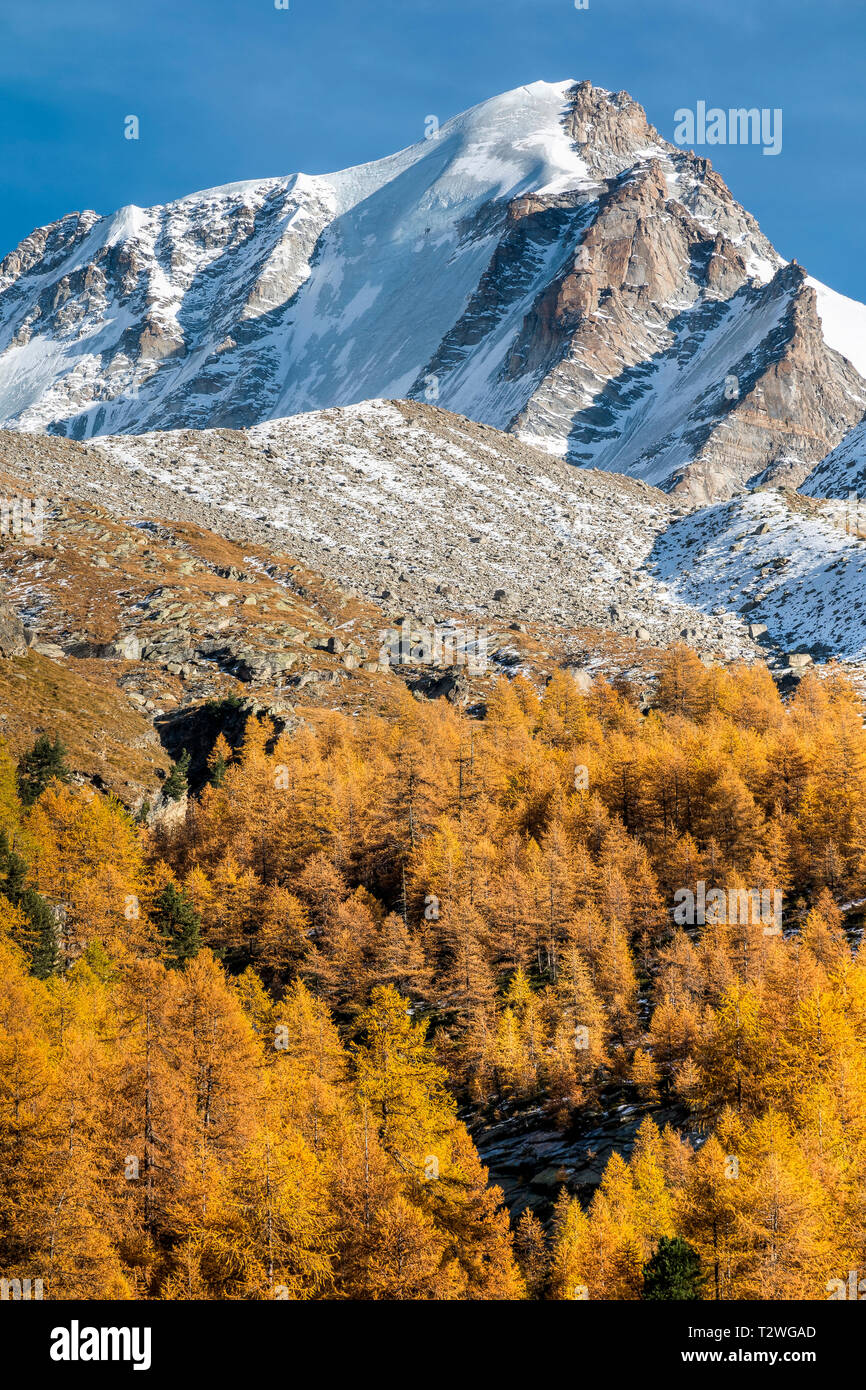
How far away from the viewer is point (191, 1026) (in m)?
40.1

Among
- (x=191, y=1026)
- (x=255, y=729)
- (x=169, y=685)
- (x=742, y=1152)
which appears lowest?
(x=742, y=1152)

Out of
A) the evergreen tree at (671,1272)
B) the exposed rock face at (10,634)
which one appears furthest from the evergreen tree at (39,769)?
the evergreen tree at (671,1272)

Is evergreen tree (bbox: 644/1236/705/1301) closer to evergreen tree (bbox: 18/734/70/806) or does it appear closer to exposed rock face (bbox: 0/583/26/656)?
evergreen tree (bbox: 18/734/70/806)

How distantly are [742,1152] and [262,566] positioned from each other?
11622cm

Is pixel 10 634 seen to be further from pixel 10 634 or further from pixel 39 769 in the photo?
pixel 39 769

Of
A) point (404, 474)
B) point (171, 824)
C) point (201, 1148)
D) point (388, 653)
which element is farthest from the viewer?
point (404, 474)

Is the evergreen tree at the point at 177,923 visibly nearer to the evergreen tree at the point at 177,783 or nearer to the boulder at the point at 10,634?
the evergreen tree at the point at 177,783

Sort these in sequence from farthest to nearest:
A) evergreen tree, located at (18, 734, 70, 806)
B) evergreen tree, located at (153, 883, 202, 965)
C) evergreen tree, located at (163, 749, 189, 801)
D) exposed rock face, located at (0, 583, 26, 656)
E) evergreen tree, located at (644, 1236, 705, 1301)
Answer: exposed rock face, located at (0, 583, 26, 656)
evergreen tree, located at (163, 749, 189, 801)
evergreen tree, located at (18, 734, 70, 806)
evergreen tree, located at (153, 883, 202, 965)
evergreen tree, located at (644, 1236, 705, 1301)

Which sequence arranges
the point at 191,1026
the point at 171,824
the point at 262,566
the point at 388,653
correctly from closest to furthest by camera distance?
the point at 191,1026, the point at 171,824, the point at 388,653, the point at 262,566

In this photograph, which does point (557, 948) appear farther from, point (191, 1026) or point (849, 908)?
point (191, 1026)

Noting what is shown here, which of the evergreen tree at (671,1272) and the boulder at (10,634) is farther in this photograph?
the boulder at (10,634)

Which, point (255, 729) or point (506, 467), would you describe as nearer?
point (255, 729)

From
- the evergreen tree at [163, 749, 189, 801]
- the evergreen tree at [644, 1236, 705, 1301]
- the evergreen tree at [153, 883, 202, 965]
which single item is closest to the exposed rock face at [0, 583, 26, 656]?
the evergreen tree at [163, 749, 189, 801]

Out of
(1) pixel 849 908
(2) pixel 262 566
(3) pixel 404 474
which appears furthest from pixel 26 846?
(3) pixel 404 474
